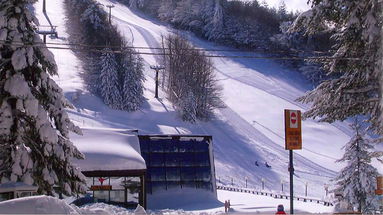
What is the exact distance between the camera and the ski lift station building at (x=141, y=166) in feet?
63.5

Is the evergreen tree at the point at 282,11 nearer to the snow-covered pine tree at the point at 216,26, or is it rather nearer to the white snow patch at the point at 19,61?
the snow-covered pine tree at the point at 216,26

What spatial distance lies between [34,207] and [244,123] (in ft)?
192

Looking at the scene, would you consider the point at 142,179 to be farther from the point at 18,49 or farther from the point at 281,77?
the point at 281,77

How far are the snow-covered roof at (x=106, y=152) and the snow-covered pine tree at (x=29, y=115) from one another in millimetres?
4713

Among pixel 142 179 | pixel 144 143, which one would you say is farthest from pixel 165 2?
pixel 142 179

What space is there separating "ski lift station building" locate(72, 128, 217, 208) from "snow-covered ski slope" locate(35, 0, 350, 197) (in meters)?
12.8

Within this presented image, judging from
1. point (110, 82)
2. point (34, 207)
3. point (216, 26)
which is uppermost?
point (216, 26)

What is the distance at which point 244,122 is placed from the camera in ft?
216

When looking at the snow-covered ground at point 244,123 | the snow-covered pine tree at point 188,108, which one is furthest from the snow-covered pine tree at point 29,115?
the snow-covered pine tree at point 188,108

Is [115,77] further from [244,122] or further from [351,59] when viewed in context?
[351,59]

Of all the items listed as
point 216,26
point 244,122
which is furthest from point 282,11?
point 244,122

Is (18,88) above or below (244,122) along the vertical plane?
above

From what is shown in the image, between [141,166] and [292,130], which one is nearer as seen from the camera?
[292,130]

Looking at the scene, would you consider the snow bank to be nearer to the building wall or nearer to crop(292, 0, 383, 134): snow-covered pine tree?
crop(292, 0, 383, 134): snow-covered pine tree
